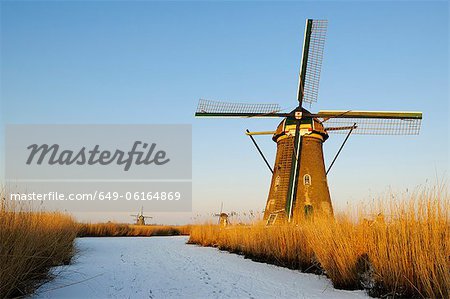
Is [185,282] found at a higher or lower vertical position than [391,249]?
lower

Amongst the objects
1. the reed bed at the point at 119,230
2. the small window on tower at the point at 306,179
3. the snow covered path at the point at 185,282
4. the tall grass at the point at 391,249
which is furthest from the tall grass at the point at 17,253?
the reed bed at the point at 119,230

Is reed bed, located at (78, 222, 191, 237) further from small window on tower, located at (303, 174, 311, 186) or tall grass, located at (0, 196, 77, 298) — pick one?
tall grass, located at (0, 196, 77, 298)

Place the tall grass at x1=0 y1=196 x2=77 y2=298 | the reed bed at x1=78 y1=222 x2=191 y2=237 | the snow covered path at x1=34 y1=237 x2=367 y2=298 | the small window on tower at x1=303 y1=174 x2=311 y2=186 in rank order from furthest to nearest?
the reed bed at x1=78 y1=222 x2=191 y2=237
the small window on tower at x1=303 y1=174 x2=311 y2=186
the snow covered path at x1=34 y1=237 x2=367 y2=298
the tall grass at x1=0 y1=196 x2=77 y2=298

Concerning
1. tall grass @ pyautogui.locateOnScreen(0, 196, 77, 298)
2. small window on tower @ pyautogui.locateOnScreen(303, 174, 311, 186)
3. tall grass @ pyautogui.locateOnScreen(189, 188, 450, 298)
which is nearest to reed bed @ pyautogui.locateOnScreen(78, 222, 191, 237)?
small window on tower @ pyautogui.locateOnScreen(303, 174, 311, 186)

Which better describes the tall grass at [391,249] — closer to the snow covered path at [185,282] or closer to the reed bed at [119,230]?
the snow covered path at [185,282]

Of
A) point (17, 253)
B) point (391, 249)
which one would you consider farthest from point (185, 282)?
point (391, 249)

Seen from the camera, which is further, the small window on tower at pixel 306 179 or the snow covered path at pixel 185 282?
the small window on tower at pixel 306 179

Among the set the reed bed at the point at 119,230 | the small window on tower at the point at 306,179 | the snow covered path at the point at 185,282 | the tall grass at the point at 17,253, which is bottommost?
the reed bed at the point at 119,230

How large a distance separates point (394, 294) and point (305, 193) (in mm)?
9644

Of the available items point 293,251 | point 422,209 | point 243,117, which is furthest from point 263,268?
point 243,117

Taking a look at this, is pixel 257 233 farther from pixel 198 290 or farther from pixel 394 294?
pixel 394 294

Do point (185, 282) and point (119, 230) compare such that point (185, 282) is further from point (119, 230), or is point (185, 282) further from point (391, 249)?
point (119, 230)

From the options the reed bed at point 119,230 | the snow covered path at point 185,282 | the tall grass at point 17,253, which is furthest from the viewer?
the reed bed at point 119,230

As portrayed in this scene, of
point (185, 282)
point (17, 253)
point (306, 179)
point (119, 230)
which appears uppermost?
point (306, 179)
